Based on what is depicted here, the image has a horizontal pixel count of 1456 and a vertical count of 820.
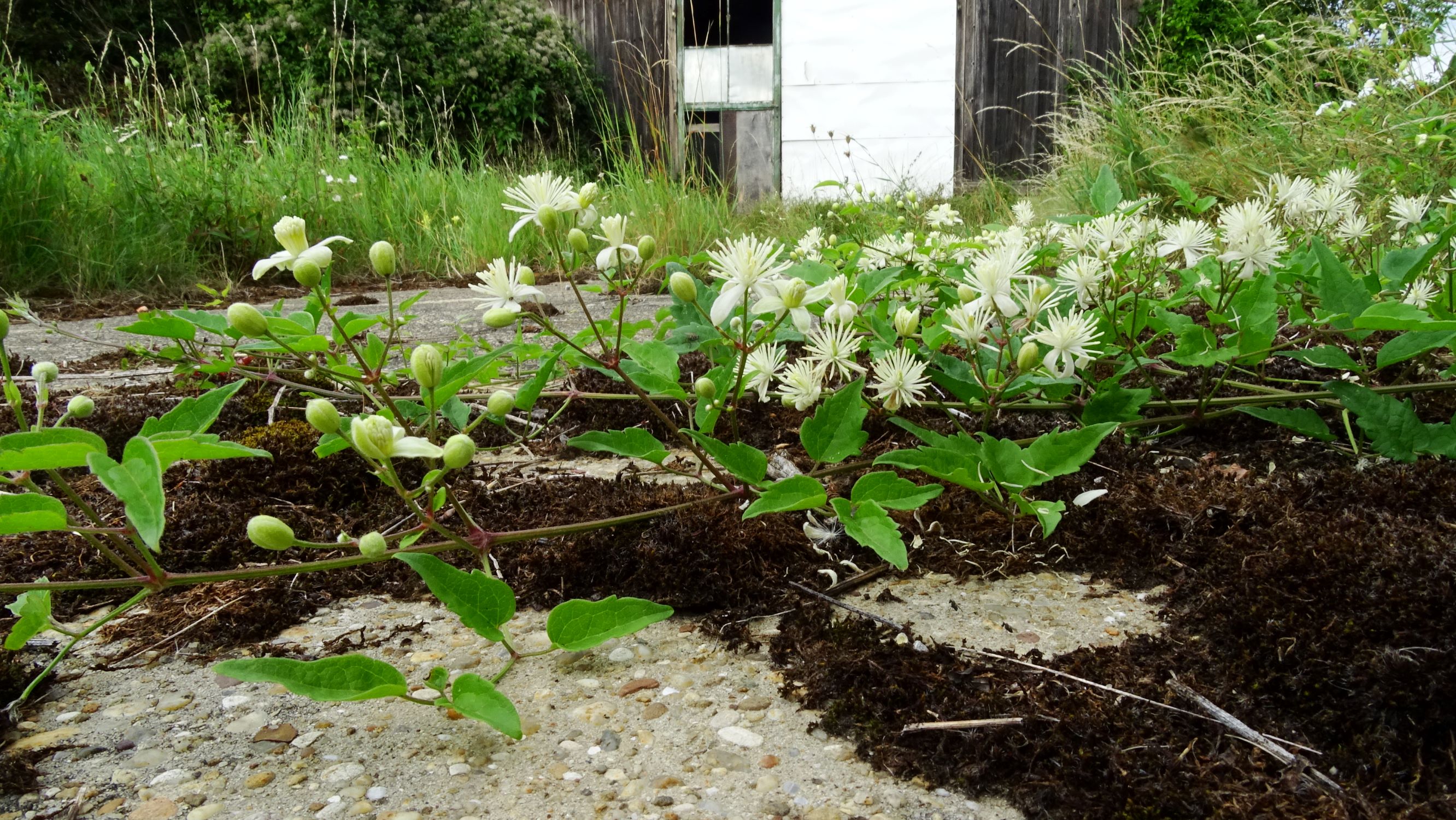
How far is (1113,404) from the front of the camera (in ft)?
4.02

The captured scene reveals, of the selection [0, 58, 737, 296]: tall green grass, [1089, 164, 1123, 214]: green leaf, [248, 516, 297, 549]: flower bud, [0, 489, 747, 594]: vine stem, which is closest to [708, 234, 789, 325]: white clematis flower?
[0, 489, 747, 594]: vine stem

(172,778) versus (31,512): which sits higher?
(31,512)

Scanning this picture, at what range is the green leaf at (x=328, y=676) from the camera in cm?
65

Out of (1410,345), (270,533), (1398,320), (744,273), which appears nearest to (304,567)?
(270,533)

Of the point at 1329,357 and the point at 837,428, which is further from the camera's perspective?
the point at 1329,357

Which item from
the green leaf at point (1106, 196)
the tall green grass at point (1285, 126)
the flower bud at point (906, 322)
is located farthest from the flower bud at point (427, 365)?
the tall green grass at point (1285, 126)

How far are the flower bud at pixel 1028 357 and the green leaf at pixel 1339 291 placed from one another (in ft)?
1.34

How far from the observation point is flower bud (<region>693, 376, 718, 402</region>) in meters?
1.01

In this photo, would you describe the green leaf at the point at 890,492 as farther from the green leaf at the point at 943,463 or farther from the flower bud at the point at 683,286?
the flower bud at the point at 683,286

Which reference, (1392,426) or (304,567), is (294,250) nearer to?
(304,567)

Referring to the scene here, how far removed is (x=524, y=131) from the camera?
10242 millimetres

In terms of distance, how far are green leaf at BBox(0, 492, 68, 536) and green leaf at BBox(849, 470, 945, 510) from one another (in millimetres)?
661

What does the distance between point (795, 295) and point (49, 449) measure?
659 millimetres

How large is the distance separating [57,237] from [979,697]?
4.89m
